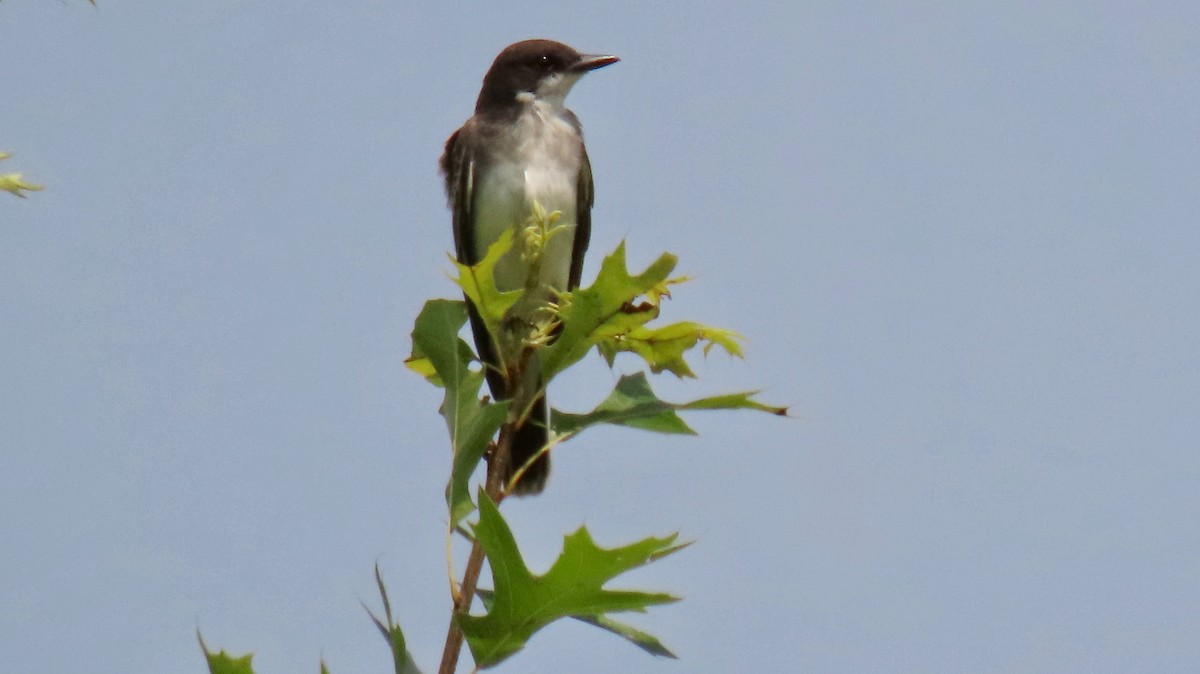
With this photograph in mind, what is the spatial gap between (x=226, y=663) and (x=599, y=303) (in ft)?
3.80

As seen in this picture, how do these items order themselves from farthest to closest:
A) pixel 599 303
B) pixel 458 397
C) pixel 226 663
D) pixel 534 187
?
pixel 534 187 < pixel 599 303 < pixel 458 397 < pixel 226 663

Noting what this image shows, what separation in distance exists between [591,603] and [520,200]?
415 cm

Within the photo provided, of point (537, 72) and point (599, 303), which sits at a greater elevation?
point (599, 303)

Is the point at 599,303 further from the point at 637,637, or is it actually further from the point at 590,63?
the point at 590,63

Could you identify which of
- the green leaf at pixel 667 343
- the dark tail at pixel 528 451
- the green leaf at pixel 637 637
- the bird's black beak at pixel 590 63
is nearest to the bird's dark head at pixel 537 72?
the bird's black beak at pixel 590 63

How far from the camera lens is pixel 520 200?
269 inches

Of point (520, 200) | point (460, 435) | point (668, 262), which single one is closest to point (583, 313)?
point (668, 262)

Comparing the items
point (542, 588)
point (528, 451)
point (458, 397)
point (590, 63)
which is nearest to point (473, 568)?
point (542, 588)

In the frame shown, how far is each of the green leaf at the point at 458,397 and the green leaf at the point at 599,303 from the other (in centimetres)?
19

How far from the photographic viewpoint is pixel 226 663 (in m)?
2.69

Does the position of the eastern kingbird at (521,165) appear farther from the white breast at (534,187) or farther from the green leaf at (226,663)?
the green leaf at (226,663)

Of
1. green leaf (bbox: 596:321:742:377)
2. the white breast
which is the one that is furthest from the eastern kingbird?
green leaf (bbox: 596:321:742:377)

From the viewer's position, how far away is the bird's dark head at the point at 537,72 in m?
7.51

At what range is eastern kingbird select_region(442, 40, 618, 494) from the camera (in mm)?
6840
